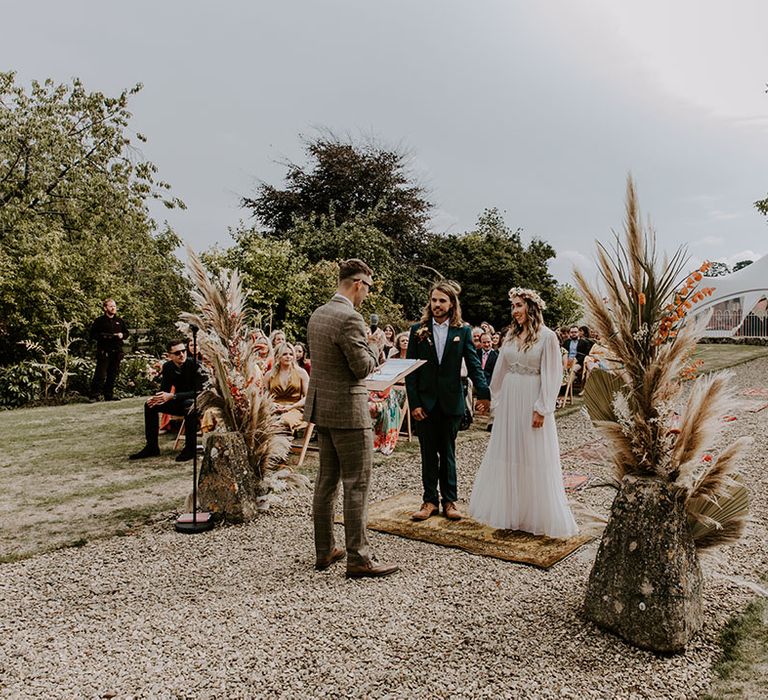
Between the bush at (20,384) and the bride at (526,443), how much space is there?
43.5 feet

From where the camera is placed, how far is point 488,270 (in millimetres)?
29797

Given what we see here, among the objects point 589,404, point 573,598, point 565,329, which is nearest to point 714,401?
point 589,404

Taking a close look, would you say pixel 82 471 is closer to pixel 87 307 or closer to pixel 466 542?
pixel 466 542

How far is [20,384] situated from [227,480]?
460 inches

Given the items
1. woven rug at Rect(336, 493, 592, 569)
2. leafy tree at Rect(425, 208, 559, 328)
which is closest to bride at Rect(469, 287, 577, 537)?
A: woven rug at Rect(336, 493, 592, 569)

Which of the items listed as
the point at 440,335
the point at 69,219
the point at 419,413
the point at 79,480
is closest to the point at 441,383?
the point at 419,413

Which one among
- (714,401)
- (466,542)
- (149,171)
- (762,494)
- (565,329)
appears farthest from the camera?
(149,171)

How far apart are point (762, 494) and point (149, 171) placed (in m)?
19.9

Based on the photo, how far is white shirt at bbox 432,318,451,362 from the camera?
580cm

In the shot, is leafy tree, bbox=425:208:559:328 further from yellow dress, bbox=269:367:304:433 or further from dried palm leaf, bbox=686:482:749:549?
dried palm leaf, bbox=686:482:749:549

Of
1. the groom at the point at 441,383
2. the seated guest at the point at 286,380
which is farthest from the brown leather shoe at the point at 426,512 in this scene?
the seated guest at the point at 286,380

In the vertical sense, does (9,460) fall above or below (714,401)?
below

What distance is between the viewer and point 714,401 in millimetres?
3441

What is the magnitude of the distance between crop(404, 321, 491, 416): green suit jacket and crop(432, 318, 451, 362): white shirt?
0.03 meters
